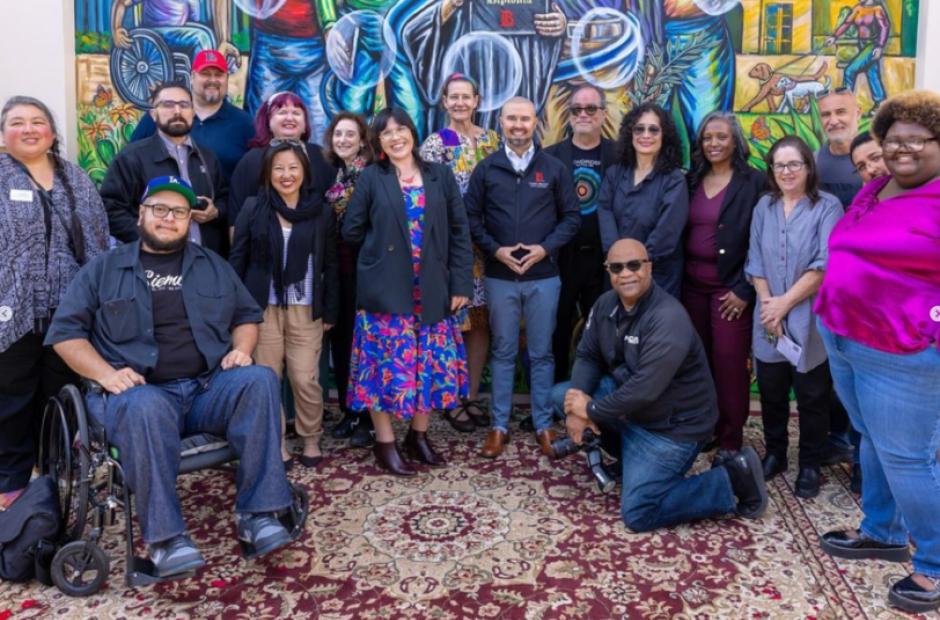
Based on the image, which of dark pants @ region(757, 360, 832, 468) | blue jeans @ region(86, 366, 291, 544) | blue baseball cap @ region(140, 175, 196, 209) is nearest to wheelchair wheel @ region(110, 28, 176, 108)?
blue baseball cap @ region(140, 175, 196, 209)

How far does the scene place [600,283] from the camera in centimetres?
487

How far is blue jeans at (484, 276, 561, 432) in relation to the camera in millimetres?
4477

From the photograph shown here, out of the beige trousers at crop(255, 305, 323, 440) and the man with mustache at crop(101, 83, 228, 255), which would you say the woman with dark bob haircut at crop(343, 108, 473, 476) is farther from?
the man with mustache at crop(101, 83, 228, 255)

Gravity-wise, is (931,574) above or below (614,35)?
below

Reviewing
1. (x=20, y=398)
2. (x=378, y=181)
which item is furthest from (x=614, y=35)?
(x=20, y=398)

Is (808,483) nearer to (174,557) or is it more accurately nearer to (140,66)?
(174,557)

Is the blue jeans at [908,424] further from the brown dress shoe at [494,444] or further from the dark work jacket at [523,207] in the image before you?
the brown dress shoe at [494,444]

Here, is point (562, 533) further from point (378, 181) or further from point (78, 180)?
point (78, 180)

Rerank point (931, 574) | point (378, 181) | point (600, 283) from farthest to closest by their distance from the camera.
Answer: point (600, 283) < point (378, 181) < point (931, 574)

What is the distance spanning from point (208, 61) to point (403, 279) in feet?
6.30

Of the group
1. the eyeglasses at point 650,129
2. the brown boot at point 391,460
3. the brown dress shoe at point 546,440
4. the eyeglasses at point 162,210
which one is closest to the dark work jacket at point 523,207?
the eyeglasses at point 650,129

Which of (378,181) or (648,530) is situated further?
(378,181)

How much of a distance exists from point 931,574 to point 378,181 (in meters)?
2.96

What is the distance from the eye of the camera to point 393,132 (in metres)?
4.11
